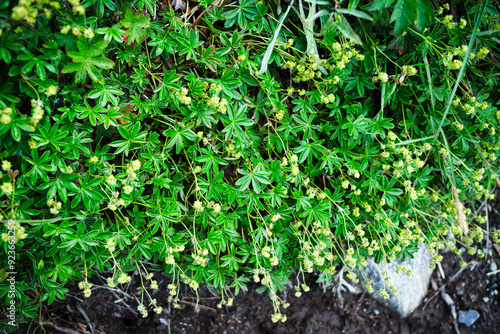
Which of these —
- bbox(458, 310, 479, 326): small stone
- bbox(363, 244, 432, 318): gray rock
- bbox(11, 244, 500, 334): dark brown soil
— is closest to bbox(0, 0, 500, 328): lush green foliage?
bbox(11, 244, 500, 334): dark brown soil

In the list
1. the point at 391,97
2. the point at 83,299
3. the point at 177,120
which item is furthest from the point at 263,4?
the point at 83,299

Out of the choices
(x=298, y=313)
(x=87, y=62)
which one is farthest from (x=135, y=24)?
(x=298, y=313)

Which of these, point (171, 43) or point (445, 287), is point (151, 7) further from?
point (445, 287)

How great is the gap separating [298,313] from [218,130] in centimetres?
Result: 183

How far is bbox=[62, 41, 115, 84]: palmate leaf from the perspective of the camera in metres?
1.76

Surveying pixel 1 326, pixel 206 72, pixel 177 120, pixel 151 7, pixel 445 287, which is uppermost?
pixel 151 7

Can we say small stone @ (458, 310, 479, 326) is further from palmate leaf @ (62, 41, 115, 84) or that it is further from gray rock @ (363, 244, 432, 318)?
palmate leaf @ (62, 41, 115, 84)

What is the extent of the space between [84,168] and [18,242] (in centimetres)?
53

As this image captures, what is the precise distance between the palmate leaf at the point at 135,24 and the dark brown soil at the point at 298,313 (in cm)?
187

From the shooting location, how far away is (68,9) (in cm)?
175

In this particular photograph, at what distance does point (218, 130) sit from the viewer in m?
2.31

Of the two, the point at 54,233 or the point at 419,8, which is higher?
the point at 419,8

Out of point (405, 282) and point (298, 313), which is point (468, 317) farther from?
point (298, 313)

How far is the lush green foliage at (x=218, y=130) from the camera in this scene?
72.9 inches
